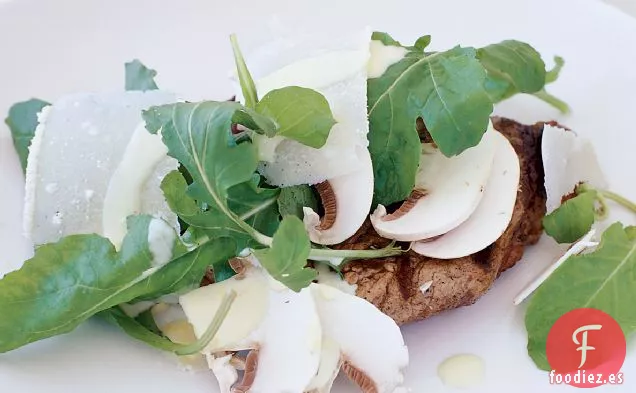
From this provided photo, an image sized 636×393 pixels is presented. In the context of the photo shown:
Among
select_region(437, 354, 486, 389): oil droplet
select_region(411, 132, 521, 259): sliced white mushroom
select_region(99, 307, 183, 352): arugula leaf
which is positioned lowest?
select_region(437, 354, 486, 389): oil droplet

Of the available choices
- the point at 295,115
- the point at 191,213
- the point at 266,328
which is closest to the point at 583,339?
the point at 266,328

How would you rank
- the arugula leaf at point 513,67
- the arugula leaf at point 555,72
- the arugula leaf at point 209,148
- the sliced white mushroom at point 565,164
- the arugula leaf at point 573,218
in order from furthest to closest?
the arugula leaf at point 555,72
the arugula leaf at point 513,67
the sliced white mushroom at point 565,164
the arugula leaf at point 573,218
the arugula leaf at point 209,148

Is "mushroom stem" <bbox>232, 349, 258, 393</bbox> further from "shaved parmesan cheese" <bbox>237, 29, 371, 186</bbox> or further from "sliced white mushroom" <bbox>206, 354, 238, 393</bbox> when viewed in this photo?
"shaved parmesan cheese" <bbox>237, 29, 371, 186</bbox>

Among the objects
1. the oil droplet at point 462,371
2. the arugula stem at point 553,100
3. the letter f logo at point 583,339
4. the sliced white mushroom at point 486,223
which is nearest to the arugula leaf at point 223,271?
A: the sliced white mushroom at point 486,223

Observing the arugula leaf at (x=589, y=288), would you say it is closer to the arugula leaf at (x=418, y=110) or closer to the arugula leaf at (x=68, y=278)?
the arugula leaf at (x=418, y=110)

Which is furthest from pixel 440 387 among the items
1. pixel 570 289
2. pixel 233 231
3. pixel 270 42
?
pixel 270 42

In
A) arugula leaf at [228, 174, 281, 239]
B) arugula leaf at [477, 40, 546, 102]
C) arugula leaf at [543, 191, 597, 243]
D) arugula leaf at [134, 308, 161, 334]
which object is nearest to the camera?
arugula leaf at [228, 174, 281, 239]

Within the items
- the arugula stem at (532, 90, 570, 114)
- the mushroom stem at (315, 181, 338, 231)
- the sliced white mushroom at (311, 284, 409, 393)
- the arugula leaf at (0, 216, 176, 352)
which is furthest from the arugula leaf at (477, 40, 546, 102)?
the arugula leaf at (0, 216, 176, 352)
